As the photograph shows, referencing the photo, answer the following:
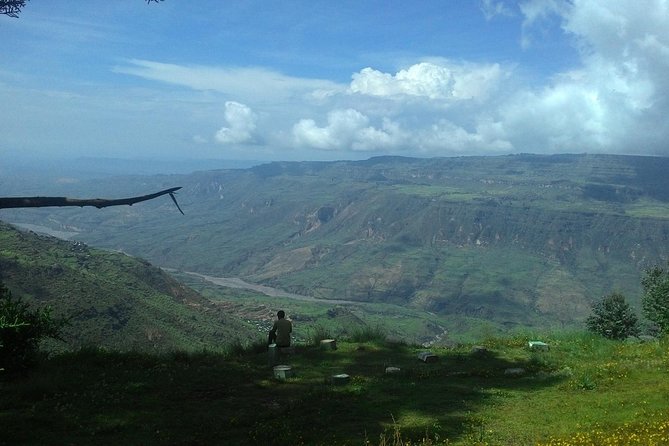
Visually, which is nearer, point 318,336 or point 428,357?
point 428,357

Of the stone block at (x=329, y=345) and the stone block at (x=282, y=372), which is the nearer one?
the stone block at (x=282, y=372)

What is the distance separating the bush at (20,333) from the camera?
1459 centimetres

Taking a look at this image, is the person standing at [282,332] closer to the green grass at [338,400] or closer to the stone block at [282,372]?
the green grass at [338,400]

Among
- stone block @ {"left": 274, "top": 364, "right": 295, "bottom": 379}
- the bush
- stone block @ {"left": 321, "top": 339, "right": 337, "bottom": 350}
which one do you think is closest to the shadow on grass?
stone block @ {"left": 274, "top": 364, "right": 295, "bottom": 379}

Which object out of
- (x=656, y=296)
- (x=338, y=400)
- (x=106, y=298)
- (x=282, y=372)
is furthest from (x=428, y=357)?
(x=106, y=298)

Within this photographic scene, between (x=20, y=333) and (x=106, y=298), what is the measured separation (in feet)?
280

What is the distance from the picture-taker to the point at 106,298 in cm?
9325

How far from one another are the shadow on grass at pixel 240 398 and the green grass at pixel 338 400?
37mm

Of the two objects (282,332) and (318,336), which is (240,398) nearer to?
(282,332)

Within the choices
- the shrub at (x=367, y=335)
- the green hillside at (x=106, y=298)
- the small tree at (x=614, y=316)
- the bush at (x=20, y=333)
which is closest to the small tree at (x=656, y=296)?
the small tree at (x=614, y=316)

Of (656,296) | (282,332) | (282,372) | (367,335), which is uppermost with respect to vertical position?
(282,332)

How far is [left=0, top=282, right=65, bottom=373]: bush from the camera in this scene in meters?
14.6

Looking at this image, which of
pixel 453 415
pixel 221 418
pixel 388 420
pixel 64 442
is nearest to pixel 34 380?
pixel 64 442

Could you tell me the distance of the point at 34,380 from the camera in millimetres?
14461
